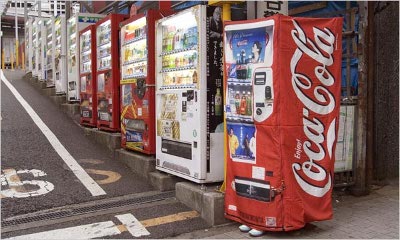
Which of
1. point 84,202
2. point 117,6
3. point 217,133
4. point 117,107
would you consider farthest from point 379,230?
point 117,6

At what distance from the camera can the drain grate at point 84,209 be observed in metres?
4.98

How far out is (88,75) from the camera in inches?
352

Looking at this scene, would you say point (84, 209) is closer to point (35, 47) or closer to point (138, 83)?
point (138, 83)

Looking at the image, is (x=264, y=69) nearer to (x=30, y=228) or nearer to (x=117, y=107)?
(x=30, y=228)

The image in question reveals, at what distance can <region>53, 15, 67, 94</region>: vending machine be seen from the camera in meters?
11.3

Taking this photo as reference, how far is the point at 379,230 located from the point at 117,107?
4836 millimetres

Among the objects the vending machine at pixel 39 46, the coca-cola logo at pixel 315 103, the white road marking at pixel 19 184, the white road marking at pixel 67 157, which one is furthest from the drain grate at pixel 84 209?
the vending machine at pixel 39 46

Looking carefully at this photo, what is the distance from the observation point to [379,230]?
4.75 m

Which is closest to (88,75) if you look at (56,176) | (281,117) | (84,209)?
(56,176)

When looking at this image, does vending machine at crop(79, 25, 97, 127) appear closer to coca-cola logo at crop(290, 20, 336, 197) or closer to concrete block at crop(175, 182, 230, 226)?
concrete block at crop(175, 182, 230, 226)

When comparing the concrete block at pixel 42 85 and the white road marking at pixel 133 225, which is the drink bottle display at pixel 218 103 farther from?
the concrete block at pixel 42 85

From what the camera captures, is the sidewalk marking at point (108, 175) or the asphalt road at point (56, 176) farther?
the sidewalk marking at point (108, 175)

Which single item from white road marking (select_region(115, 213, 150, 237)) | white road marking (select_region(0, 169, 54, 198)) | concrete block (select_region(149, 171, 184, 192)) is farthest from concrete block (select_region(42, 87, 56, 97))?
white road marking (select_region(115, 213, 150, 237))

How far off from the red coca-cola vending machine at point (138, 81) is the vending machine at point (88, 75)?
1574 millimetres
